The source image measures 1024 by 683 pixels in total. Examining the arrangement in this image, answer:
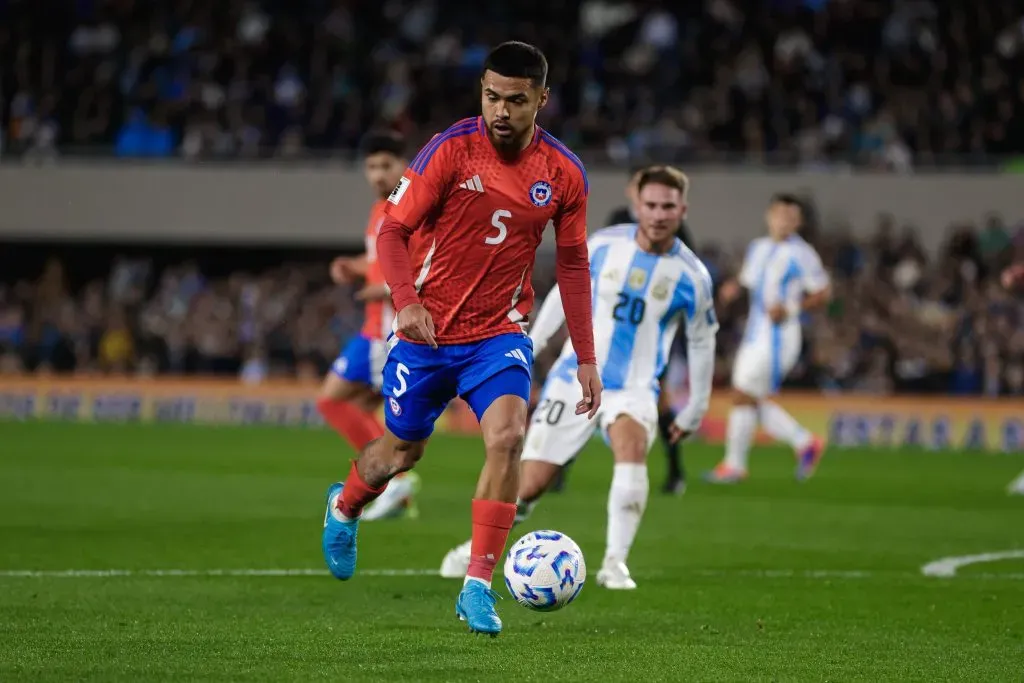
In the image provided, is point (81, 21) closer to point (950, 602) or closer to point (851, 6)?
point (851, 6)

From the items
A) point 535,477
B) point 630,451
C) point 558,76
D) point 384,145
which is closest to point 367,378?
point 384,145

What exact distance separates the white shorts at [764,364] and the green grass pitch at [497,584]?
89 centimetres

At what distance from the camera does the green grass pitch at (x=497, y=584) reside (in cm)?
618

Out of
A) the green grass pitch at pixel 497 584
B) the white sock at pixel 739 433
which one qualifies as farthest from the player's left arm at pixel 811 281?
the green grass pitch at pixel 497 584

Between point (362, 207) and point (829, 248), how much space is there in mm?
7859

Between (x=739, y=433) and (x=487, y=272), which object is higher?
(x=487, y=272)

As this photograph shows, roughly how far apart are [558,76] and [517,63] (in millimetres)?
20296

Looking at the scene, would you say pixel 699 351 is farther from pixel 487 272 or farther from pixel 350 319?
pixel 350 319

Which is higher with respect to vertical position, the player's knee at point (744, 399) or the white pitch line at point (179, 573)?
the white pitch line at point (179, 573)

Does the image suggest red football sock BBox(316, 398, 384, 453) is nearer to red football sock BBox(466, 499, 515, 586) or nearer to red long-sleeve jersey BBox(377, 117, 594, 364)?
red long-sleeve jersey BBox(377, 117, 594, 364)

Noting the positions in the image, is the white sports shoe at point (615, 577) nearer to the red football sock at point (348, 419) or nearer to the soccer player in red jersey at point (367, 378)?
the soccer player in red jersey at point (367, 378)

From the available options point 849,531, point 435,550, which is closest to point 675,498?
point 849,531

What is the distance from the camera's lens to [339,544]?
775 centimetres

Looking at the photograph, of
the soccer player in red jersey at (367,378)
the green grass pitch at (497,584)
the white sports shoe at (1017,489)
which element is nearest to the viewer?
the green grass pitch at (497,584)
